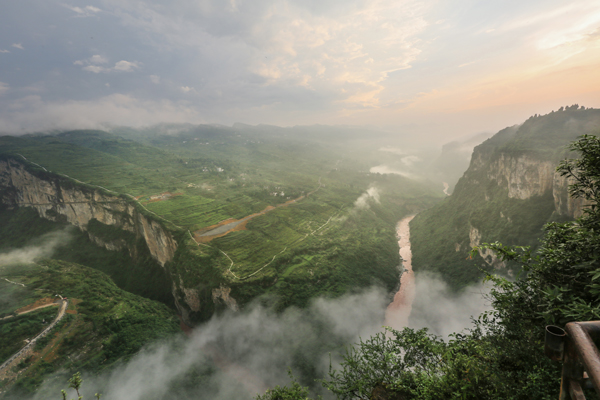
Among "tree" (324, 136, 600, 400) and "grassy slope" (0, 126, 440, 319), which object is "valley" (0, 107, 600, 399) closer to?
"grassy slope" (0, 126, 440, 319)

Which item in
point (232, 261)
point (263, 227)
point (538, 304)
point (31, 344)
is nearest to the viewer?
point (538, 304)

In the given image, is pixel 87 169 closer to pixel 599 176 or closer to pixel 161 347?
pixel 161 347

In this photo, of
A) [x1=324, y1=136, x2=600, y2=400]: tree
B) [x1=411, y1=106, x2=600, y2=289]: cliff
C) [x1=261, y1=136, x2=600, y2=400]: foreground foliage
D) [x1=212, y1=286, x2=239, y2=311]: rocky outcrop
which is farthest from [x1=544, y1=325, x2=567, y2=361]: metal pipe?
[x1=411, y1=106, x2=600, y2=289]: cliff

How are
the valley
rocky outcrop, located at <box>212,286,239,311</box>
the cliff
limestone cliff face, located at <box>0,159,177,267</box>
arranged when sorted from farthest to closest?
limestone cliff face, located at <box>0,159,177,267</box> < the cliff < rocky outcrop, located at <box>212,286,239,311</box> < the valley

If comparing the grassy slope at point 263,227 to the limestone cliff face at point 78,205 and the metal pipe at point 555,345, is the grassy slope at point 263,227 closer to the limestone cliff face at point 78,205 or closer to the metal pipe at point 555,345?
the limestone cliff face at point 78,205

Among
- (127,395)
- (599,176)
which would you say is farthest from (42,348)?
(599,176)

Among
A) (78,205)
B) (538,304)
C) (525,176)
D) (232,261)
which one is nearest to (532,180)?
(525,176)

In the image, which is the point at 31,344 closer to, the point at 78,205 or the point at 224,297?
the point at 224,297
